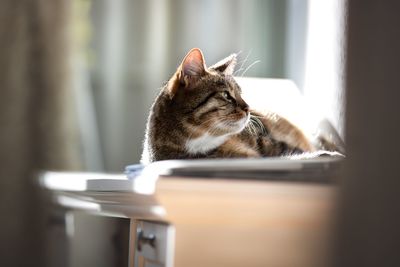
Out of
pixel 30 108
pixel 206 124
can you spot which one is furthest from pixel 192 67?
pixel 30 108

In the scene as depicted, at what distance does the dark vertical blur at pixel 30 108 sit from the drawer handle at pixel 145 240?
1.36 m

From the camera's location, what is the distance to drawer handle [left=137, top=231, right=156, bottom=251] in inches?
35.2

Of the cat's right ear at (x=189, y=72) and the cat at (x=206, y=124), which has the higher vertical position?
the cat's right ear at (x=189, y=72)

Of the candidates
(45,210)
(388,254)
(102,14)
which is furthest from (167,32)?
(388,254)

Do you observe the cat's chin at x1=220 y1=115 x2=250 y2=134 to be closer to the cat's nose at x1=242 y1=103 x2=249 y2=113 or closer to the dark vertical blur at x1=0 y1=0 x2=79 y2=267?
the cat's nose at x1=242 y1=103 x2=249 y2=113

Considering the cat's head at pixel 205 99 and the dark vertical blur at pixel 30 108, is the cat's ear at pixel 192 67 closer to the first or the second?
the cat's head at pixel 205 99

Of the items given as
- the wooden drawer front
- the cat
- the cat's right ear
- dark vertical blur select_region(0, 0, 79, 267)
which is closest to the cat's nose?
the cat

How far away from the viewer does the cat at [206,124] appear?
3.64 feet

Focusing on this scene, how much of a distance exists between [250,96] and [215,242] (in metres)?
0.67

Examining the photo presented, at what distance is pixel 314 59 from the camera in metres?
1.58

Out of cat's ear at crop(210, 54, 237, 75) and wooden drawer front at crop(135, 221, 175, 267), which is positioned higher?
cat's ear at crop(210, 54, 237, 75)

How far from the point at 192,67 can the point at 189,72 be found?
1cm

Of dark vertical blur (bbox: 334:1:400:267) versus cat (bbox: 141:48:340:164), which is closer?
dark vertical blur (bbox: 334:1:400:267)

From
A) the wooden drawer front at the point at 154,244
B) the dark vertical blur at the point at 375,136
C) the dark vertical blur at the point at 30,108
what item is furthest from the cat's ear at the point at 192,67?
the dark vertical blur at the point at 30,108
